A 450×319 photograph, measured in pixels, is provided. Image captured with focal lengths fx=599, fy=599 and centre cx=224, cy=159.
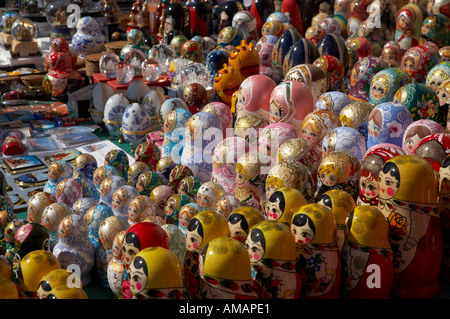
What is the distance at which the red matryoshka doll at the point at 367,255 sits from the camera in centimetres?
303

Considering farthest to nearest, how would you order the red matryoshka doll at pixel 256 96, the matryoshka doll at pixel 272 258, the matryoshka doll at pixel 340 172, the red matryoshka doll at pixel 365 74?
the red matryoshka doll at pixel 365 74, the red matryoshka doll at pixel 256 96, the matryoshka doll at pixel 340 172, the matryoshka doll at pixel 272 258

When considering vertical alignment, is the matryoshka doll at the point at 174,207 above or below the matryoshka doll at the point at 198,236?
below

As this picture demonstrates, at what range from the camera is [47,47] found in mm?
9133

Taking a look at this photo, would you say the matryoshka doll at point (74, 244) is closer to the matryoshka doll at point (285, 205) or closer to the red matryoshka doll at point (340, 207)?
the matryoshka doll at point (285, 205)

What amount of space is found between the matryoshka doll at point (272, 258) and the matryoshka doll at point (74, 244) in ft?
3.80

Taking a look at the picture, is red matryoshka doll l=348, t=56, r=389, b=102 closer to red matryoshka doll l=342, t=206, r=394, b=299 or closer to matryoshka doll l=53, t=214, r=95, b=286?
red matryoshka doll l=342, t=206, r=394, b=299

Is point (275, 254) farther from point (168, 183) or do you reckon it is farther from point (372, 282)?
point (168, 183)

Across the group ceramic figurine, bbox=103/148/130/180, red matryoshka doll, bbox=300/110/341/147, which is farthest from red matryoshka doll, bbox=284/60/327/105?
ceramic figurine, bbox=103/148/130/180

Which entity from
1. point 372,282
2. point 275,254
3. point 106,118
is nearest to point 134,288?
point 275,254

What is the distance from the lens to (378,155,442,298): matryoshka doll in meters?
3.04

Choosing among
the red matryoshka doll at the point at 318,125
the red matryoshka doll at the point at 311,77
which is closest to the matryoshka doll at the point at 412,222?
the red matryoshka doll at the point at 318,125

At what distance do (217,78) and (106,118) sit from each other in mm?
1120

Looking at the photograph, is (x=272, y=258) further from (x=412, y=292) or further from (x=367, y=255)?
(x=412, y=292)

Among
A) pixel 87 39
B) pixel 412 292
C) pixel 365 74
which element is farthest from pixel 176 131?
pixel 87 39
